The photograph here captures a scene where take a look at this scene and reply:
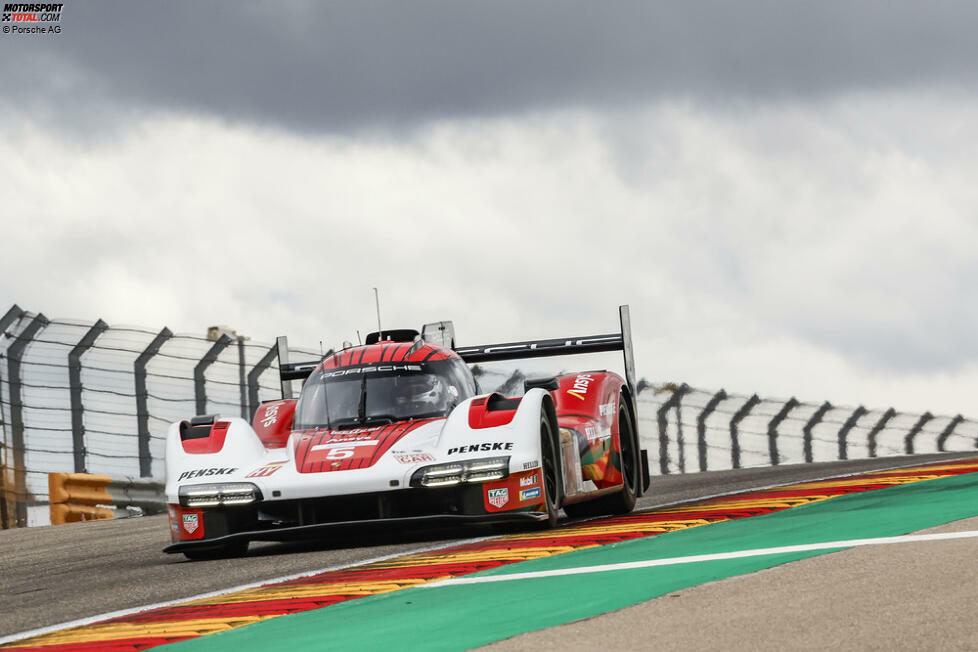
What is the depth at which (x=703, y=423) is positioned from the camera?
20.5 m

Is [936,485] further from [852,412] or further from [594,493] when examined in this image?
[852,412]

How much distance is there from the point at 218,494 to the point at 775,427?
529 inches

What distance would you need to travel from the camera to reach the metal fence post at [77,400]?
14945 mm

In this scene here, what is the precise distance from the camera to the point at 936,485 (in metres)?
10.2

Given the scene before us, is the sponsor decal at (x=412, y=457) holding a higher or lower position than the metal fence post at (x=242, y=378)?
lower

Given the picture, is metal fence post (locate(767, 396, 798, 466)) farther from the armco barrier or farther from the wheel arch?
the wheel arch

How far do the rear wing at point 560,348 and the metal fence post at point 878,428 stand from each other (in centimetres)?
1022

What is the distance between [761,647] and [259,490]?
16.0ft

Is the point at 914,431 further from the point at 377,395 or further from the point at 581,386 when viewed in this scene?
the point at 377,395

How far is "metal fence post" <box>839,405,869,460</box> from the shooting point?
69.5 feet

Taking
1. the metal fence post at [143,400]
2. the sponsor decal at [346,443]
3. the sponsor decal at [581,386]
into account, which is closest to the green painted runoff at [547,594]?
the sponsor decal at [346,443]

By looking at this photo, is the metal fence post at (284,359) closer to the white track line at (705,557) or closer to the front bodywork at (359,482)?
the front bodywork at (359,482)

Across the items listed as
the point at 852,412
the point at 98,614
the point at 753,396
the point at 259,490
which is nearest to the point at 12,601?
the point at 98,614

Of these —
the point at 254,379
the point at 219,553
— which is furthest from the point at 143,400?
the point at 219,553
